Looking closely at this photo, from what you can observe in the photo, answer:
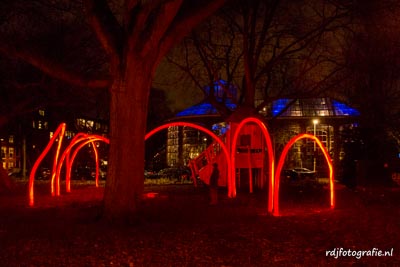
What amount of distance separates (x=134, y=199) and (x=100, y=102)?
643 inches

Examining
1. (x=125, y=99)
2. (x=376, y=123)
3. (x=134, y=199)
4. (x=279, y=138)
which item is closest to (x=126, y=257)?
(x=134, y=199)

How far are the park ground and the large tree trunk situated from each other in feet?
1.61

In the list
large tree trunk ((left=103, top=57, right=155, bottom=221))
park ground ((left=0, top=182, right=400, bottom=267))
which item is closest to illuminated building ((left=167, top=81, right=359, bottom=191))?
park ground ((left=0, top=182, right=400, bottom=267))

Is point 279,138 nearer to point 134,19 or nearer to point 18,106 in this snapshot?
point 18,106

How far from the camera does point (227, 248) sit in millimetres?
9359

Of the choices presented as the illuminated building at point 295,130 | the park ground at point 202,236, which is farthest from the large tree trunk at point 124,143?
the illuminated building at point 295,130

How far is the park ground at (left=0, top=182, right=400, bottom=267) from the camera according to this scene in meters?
8.55

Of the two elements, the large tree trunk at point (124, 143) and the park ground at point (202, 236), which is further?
the large tree trunk at point (124, 143)

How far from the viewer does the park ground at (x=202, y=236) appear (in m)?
8.55

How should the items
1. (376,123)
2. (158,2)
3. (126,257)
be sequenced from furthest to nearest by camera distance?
(376,123) < (158,2) < (126,257)

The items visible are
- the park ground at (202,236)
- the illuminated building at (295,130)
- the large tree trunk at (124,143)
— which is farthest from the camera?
the illuminated building at (295,130)

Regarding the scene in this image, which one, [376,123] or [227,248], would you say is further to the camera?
[376,123]

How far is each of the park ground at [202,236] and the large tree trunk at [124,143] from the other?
1.61 ft

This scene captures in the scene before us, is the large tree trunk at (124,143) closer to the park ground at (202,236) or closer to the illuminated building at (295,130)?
the park ground at (202,236)
